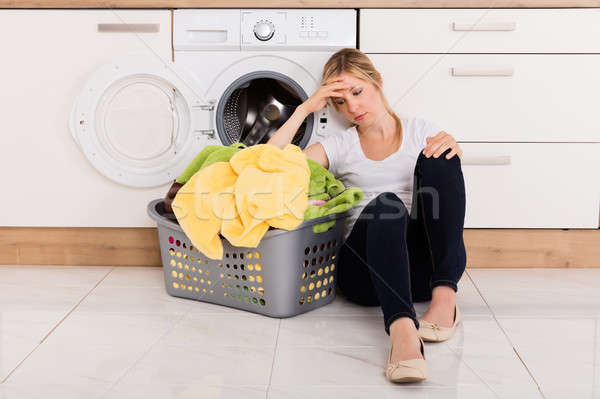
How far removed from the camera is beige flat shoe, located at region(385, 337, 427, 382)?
1312 mm

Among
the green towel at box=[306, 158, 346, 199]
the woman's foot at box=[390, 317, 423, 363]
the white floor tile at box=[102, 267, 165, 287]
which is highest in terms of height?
the green towel at box=[306, 158, 346, 199]

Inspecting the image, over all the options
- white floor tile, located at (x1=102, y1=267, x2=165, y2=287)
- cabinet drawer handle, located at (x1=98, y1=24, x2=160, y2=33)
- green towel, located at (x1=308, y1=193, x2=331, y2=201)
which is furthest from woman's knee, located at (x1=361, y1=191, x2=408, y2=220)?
cabinet drawer handle, located at (x1=98, y1=24, x2=160, y2=33)

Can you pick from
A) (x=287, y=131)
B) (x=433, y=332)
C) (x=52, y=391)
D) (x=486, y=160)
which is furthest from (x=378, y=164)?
(x=52, y=391)

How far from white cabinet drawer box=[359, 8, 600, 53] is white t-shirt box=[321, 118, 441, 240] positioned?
26cm

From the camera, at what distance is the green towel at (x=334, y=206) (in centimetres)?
163

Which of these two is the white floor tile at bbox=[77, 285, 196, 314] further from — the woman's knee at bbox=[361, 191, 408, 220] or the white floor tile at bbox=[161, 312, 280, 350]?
the woman's knee at bbox=[361, 191, 408, 220]

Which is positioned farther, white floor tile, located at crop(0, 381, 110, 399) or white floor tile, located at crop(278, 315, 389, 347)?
white floor tile, located at crop(278, 315, 389, 347)

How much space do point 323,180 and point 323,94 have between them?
0.82ft

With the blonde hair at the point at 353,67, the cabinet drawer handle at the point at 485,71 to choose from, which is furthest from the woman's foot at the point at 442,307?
the cabinet drawer handle at the point at 485,71

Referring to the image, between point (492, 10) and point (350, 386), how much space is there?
1.22 m

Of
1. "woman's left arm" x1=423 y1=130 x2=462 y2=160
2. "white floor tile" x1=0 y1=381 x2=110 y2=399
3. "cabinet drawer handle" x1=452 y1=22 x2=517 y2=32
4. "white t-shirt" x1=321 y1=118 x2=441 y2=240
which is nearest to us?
"white floor tile" x1=0 y1=381 x2=110 y2=399

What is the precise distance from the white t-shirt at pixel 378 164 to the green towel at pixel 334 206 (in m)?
0.06

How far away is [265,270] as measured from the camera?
5.34 ft

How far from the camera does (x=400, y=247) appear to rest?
4.82 feet
